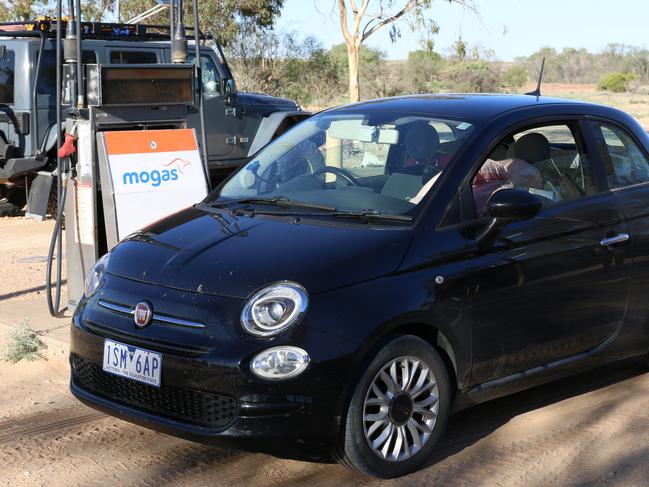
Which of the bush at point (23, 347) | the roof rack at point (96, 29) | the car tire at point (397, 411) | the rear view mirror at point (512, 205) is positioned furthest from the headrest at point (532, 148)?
the roof rack at point (96, 29)

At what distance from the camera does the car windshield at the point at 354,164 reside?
516cm

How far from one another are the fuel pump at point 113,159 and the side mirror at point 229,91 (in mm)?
6758

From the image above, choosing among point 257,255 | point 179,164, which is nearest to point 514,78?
point 179,164

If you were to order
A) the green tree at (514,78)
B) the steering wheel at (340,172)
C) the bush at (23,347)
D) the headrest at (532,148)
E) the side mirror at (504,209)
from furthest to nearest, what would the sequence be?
the green tree at (514,78), the bush at (23,347), the headrest at (532,148), the steering wheel at (340,172), the side mirror at (504,209)

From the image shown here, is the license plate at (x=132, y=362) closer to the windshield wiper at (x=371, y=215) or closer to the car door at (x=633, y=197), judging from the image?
the windshield wiper at (x=371, y=215)

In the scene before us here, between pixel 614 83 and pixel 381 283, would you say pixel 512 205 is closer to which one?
pixel 381 283

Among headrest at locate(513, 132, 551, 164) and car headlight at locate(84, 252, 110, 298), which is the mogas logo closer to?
car headlight at locate(84, 252, 110, 298)

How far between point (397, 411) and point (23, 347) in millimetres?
3233

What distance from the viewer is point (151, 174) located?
7441 mm

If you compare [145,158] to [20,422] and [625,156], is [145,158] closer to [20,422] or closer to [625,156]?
[20,422]

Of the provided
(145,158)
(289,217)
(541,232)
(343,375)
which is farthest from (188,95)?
(343,375)

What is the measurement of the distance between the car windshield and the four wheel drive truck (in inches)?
280

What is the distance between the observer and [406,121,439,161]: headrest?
5.29 metres

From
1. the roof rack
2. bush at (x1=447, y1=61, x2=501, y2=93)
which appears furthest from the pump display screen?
bush at (x1=447, y1=61, x2=501, y2=93)
